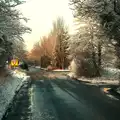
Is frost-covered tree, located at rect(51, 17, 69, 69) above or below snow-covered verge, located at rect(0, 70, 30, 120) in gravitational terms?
above

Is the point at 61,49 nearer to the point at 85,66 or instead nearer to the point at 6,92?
the point at 85,66

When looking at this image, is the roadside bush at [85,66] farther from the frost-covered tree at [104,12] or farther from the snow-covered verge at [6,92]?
the frost-covered tree at [104,12]

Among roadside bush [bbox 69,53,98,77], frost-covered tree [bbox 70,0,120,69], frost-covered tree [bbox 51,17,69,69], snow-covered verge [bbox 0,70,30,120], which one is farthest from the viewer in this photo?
frost-covered tree [bbox 51,17,69,69]

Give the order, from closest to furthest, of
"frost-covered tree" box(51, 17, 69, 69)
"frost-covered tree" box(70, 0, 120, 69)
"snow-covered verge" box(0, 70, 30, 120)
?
"snow-covered verge" box(0, 70, 30, 120) → "frost-covered tree" box(70, 0, 120, 69) → "frost-covered tree" box(51, 17, 69, 69)

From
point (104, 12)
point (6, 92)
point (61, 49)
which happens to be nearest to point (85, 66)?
point (104, 12)

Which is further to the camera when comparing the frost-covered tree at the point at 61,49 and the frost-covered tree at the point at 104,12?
the frost-covered tree at the point at 61,49

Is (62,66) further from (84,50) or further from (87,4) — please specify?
(87,4)

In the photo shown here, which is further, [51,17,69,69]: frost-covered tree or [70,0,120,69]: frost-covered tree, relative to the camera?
[51,17,69,69]: frost-covered tree

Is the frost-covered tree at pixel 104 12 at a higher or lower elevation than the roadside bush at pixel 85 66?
higher

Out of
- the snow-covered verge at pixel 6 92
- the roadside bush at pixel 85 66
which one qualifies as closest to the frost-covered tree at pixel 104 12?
the snow-covered verge at pixel 6 92

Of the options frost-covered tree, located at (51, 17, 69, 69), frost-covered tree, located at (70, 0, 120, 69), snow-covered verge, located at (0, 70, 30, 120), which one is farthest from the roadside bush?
frost-covered tree, located at (51, 17, 69, 69)

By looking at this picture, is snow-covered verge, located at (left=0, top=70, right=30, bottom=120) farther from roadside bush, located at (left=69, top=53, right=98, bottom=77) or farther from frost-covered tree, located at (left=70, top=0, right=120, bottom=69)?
roadside bush, located at (left=69, top=53, right=98, bottom=77)

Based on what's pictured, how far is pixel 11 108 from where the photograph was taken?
17328 mm

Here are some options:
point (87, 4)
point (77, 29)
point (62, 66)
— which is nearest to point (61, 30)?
point (62, 66)
